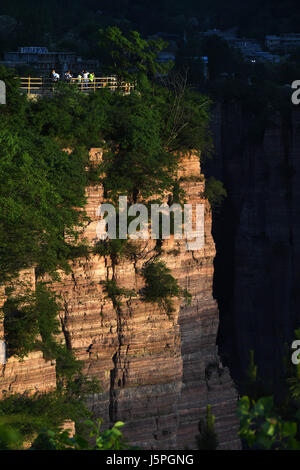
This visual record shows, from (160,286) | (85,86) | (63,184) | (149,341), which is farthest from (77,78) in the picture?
(149,341)

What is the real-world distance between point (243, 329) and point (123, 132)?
20.5m

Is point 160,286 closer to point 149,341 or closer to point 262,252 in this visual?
point 149,341

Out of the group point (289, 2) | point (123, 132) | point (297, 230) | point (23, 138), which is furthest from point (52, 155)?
point (289, 2)

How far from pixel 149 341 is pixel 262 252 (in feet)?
62.4

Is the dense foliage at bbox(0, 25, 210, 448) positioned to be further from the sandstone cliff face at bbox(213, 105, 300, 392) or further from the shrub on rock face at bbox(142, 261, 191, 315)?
the sandstone cliff face at bbox(213, 105, 300, 392)

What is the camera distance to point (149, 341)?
30203mm

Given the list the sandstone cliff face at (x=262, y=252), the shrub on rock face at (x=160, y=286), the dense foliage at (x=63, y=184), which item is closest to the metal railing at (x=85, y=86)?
the dense foliage at (x=63, y=184)

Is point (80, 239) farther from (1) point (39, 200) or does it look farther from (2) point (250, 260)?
(2) point (250, 260)

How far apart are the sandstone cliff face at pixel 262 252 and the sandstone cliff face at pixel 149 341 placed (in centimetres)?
1473

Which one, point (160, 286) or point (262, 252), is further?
point (262, 252)

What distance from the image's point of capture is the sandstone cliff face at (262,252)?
156 ft

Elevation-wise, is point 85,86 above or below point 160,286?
above

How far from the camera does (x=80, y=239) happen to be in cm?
2889

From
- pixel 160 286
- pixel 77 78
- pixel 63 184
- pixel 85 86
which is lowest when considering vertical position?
pixel 160 286
